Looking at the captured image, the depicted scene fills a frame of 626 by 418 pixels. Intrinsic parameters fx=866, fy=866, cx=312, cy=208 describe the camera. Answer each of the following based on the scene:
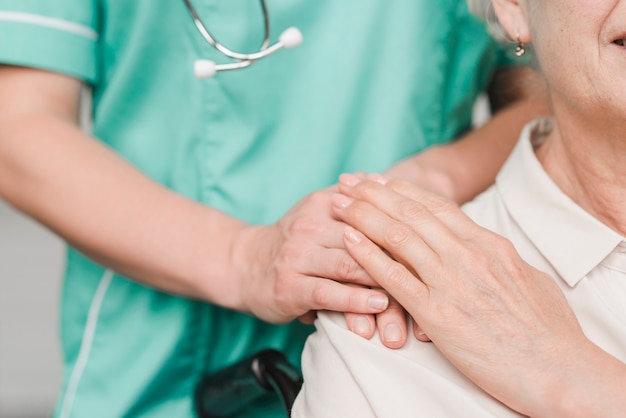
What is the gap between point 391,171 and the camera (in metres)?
1.17

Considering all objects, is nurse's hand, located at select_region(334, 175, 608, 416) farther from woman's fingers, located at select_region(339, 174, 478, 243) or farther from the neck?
the neck

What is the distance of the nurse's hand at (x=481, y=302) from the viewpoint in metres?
0.85

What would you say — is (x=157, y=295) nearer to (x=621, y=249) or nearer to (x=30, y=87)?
(x=30, y=87)

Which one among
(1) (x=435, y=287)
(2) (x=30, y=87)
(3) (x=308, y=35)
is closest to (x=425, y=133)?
(3) (x=308, y=35)

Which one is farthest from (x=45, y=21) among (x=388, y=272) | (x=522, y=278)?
(x=522, y=278)

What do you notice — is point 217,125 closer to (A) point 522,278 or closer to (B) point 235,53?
(B) point 235,53

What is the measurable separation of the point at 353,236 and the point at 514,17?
366mm

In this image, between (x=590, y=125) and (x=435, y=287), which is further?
(x=590, y=125)

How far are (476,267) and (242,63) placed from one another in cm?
40

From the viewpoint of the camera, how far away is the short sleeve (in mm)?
1096

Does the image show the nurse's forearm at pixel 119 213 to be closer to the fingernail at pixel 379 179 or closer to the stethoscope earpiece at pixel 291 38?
the fingernail at pixel 379 179

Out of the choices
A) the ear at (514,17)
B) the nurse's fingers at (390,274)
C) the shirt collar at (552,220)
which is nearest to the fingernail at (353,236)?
the nurse's fingers at (390,274)

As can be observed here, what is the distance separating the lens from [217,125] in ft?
3.84

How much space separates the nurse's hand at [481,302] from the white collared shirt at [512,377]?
5cm
